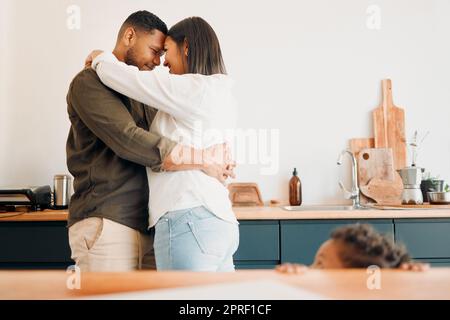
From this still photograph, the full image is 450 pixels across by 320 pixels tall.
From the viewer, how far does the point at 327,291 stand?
0.36 m

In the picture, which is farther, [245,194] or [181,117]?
[245,194]

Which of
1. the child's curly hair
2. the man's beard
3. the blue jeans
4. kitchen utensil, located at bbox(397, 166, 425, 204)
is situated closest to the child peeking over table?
the child's curly hair

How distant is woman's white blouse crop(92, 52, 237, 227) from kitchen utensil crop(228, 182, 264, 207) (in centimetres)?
90

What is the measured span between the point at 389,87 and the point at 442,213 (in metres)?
0.68

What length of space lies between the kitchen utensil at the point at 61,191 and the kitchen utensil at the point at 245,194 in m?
0.65

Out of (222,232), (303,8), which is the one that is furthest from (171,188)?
(303,8)

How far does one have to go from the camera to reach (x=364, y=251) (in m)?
0.35

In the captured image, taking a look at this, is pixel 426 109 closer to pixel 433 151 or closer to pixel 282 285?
pixel 433 151

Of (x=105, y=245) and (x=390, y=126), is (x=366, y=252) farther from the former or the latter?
(x=390, y=126)

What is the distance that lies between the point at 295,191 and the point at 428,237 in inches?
21.4

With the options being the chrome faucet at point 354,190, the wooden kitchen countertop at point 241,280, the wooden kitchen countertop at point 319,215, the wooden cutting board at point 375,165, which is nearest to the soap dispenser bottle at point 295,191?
the chrome faucet at point 354,190

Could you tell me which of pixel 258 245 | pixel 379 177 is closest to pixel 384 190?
pixel 379 177

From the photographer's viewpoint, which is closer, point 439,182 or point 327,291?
point 327,291

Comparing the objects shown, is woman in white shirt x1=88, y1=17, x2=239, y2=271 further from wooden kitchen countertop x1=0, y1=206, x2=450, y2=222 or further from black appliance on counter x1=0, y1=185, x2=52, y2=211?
black appliance on counter x1=0, y1=185, x2=52, y2=211
